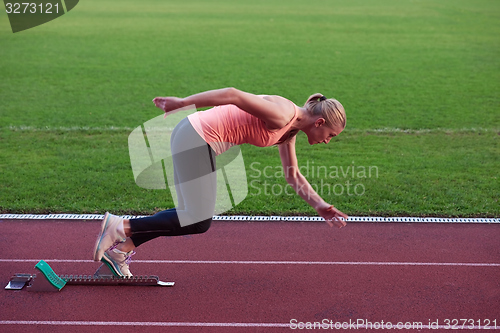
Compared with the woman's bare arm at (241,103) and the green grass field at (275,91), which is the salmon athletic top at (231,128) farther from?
the green grass field at (275,91)

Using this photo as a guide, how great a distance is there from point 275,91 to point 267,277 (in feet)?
26.5

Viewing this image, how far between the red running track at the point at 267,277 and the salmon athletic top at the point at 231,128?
1375 millimetres

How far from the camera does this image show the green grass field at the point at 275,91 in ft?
22.0

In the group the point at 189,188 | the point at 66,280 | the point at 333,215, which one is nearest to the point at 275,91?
the point at 333,215

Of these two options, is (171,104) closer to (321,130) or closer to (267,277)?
(321,130)

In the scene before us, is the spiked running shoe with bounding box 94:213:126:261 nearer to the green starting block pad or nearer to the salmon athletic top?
the green starting block pad

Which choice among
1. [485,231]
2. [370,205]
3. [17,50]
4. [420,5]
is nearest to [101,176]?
[370,205]

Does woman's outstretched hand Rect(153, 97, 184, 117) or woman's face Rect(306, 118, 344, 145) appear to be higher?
woman's outstretched hand Rect(153, 97, 184, 117)

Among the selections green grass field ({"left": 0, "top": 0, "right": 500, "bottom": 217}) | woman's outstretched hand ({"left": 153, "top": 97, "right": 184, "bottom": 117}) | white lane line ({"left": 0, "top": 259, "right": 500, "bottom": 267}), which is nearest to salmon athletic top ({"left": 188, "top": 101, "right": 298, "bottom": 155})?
woman's outstretched hand ({"left": 153, "top": 97, "right": 184, "bottom": 117})

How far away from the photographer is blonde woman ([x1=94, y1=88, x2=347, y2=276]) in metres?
3.67

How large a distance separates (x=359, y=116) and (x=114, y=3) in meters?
19.2

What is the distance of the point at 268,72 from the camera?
13.9 m

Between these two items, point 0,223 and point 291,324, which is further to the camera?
point 0,223

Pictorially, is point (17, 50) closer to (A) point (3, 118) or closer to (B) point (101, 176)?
(A) point (3, 118)
